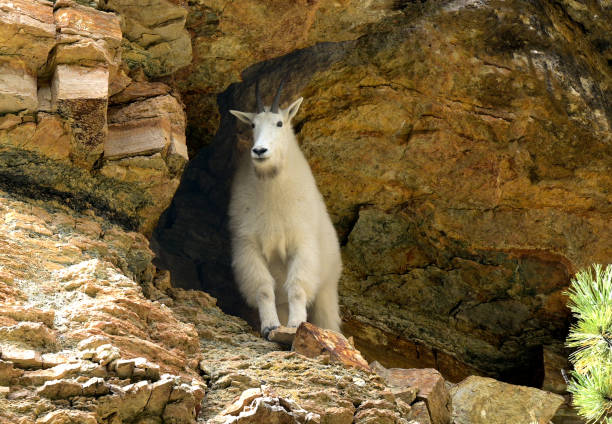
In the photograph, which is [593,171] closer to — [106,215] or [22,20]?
[106,215]

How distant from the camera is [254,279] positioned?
6.98 m

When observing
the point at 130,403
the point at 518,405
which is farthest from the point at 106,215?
the point at 518,405

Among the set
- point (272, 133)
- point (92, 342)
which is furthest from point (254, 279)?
point (92, 342)

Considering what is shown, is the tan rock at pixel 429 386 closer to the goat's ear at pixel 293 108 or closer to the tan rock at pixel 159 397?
the tan rock at pixel 159 397

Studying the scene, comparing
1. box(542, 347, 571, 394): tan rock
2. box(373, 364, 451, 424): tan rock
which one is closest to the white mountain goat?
box(373, 364, 451, 424): tan rock

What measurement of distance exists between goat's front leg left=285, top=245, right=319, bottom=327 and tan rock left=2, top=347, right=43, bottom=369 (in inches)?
133

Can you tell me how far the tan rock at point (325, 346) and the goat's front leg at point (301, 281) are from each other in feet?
4.14

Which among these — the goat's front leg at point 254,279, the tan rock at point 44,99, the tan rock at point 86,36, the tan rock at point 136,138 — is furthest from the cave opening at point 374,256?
the tan rock at point 44,99

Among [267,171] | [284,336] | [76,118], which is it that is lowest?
[284,336]

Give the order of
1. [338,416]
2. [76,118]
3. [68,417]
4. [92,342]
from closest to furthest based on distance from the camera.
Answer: [68,417] → [92,342] → [338,416] → [76,118]

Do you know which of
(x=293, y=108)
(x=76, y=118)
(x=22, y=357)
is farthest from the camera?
(x=293, y=108)

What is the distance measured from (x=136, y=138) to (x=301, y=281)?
2.27m

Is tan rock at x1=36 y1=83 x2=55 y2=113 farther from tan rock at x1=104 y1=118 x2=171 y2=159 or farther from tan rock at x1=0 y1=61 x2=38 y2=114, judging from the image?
tan rock at x1=104 y1=118 x2=171 y2=159

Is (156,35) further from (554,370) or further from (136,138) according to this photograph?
(554,370)
